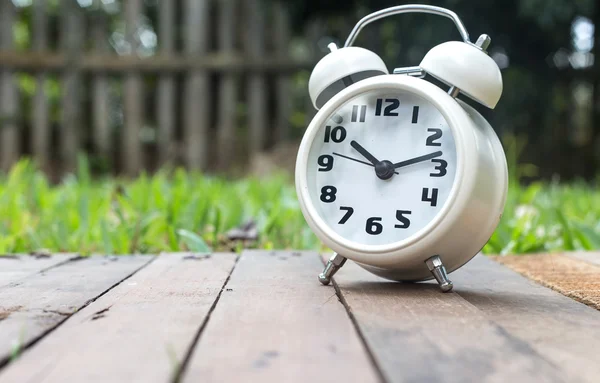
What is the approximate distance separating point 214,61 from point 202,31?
241mm

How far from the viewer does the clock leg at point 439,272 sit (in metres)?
1.27

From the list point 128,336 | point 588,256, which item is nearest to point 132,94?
point 588,256

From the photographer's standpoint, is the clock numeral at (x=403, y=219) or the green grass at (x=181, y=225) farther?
the green grass at (x=181, y=225)

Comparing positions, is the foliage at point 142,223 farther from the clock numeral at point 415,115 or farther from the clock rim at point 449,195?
the clock numeral at point 415,115

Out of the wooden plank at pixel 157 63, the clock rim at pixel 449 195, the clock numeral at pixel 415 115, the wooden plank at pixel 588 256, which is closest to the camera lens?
the clock rim at pixel 449 195

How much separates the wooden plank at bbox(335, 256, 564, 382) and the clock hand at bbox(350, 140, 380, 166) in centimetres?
25


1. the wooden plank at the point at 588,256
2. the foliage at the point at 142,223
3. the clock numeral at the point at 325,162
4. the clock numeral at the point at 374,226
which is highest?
the clock numeral at the point at 325,162

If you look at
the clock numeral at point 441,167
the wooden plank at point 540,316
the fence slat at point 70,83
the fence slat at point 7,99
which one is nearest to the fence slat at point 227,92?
the fence slat at point 70,83

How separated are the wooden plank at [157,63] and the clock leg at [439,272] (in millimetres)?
3808

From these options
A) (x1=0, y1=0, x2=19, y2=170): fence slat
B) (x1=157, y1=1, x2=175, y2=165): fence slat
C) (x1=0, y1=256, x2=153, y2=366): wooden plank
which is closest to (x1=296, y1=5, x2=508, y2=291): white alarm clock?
(x1=0, y1=256, x2=153, y2=366): wooden plank

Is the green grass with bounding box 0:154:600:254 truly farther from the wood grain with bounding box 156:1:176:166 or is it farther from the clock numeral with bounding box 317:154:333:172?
the wood grain with bounding box 156:1:176:166

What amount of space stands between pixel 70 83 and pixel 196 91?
0.94m

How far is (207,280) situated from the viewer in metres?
1.39

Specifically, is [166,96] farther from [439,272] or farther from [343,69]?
[439,272]
